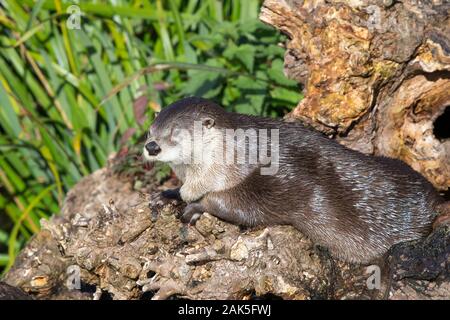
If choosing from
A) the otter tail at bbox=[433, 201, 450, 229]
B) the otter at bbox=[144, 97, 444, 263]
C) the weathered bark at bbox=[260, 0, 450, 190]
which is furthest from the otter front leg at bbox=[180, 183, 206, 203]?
the otter tail at bbox=[433, 201, 450, 229]

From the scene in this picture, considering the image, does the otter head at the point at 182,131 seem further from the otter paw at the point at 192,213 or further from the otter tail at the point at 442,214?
the otter tail at the point at 442,214

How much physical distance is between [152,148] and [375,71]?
106 cm

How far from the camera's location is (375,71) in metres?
3.27

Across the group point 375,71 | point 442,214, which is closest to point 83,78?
point 375,71

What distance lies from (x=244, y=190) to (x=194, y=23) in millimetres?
1709

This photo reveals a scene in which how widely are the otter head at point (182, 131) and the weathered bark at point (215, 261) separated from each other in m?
0.28

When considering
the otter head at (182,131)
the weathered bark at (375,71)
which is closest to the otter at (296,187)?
the otter head at (182,131)

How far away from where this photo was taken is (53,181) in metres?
4.49

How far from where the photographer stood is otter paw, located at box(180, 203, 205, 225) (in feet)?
9.87

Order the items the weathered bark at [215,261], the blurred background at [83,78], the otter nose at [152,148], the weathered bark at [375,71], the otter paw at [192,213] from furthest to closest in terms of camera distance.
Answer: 1. the blurred background at [83,78]
2. the weathered bark at [375,71]
3. the otter paw at [192,213]
4. the otter nose at [152,148]
5. the weathered bark at [215,261]

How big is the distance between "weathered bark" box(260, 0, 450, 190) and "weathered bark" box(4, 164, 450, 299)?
0.64m

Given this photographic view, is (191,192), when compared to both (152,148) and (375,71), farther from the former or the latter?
(375,71)

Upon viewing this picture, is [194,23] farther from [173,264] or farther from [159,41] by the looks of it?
[173,264]

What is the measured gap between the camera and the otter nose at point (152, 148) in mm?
2877
